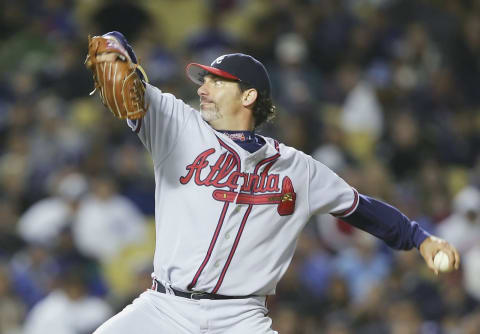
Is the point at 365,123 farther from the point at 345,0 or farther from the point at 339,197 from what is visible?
the point at 339,197

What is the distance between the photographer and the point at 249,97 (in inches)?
172

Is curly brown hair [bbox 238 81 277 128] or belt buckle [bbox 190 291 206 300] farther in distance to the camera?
curly brown hair [bbox 238 81 277 128]

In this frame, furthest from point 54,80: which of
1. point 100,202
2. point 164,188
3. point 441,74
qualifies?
point 164,188

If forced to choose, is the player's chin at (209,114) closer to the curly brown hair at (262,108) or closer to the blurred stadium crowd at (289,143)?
the curly brown hair at (262,108)

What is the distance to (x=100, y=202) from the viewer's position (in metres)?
8.70

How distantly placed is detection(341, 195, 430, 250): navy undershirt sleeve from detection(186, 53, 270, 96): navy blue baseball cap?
29.2 inches

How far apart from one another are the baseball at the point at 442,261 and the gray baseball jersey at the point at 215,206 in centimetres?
64

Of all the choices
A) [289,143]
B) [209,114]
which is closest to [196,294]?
[209,114]

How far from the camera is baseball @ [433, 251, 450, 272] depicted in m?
4.21

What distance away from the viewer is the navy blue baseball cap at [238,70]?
14.1ft

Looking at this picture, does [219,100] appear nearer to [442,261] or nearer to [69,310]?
[442,261]

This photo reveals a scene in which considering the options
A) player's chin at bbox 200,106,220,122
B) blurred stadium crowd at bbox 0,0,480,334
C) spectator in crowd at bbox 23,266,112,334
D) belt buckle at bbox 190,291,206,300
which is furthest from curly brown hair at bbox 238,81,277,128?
spectator in crowd at bbox 23,266,112,334

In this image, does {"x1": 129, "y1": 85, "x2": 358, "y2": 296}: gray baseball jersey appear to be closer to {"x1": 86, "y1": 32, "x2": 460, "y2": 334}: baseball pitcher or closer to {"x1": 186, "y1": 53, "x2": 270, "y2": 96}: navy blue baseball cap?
{"x1": 86, "y1": 32, "x2": 460, "y2": 334}: baseball pitcher

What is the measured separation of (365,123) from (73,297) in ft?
12.4
